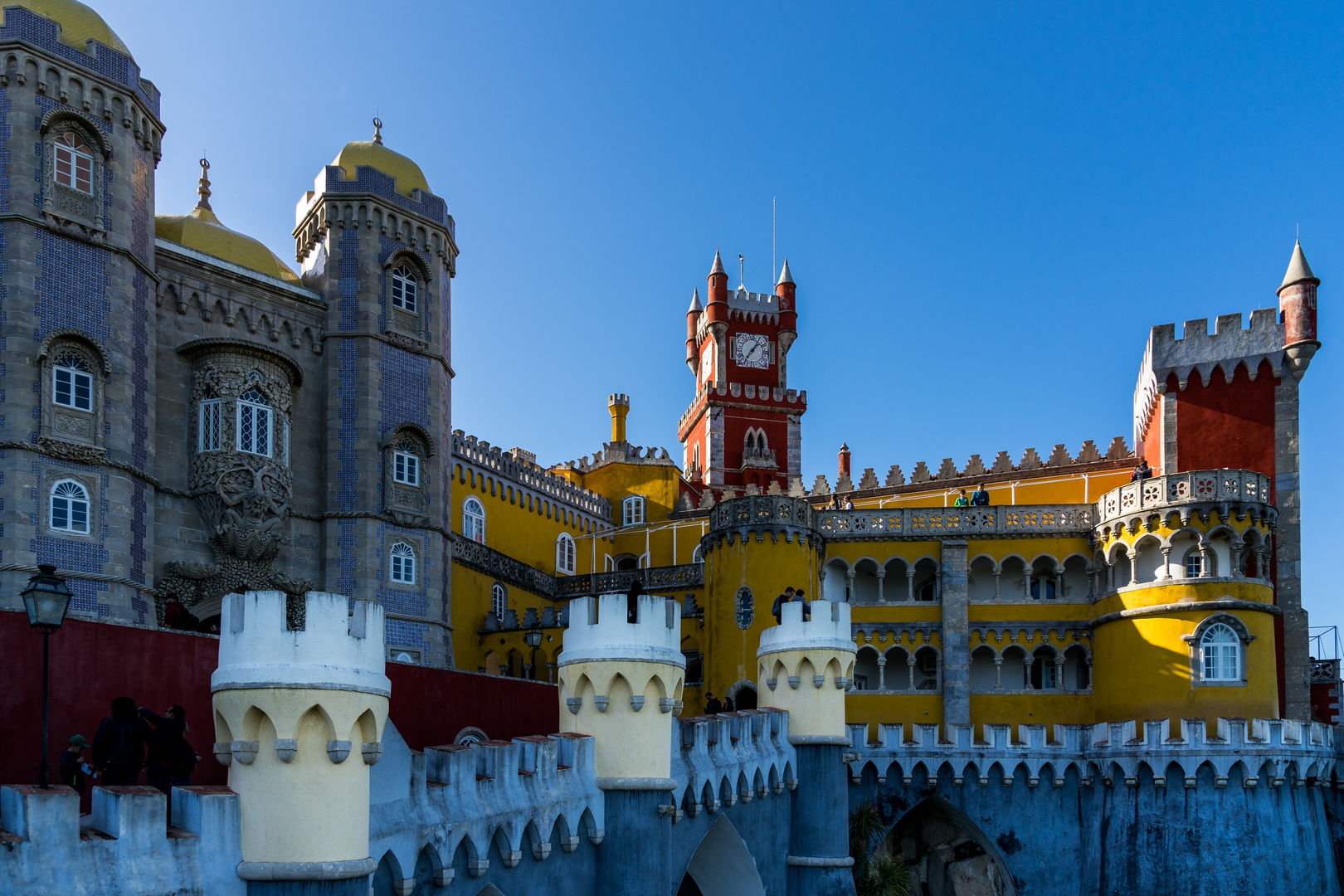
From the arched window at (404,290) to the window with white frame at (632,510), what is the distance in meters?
23.2

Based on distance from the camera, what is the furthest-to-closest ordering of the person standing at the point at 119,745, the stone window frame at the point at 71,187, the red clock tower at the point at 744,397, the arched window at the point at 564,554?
1. the red clock tower at the point at 744,397
2. the arched window at the point at 564,554
3. the stone window frame at the point at 71,187
4. the person standing at the point at 119,745

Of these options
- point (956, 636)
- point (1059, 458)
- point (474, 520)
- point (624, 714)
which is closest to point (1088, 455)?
point (1059, 458)

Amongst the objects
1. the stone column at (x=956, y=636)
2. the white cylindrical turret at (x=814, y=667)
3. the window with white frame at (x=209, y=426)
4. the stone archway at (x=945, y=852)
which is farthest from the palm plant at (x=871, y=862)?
the window with white frame at (x=209, y=426)

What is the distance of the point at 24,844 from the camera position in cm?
962

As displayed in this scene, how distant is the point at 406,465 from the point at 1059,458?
26.2m

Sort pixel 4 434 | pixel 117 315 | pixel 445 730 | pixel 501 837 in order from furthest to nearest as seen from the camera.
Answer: pixel 117 315 < pixel 4 434 < pixel 445 730 < pixel 501 837

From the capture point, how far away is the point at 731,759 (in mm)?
20328

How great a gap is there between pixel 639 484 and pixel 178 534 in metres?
29.0

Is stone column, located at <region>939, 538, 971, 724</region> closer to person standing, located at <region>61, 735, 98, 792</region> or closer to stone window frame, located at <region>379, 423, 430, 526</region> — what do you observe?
stone window frame, located at <region>379, 423, 430, 526</region>

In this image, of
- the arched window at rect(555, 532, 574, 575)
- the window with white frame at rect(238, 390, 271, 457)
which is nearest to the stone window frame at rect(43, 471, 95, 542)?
the window with white frame at rect(238, 390, 271, 457)

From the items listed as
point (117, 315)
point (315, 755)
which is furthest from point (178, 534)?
point (315, 755)

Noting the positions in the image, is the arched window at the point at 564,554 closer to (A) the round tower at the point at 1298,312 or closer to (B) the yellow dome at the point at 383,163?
(B) the yellow dome at the point at 383,163

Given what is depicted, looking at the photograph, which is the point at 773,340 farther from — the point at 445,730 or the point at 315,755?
the point at 315,755

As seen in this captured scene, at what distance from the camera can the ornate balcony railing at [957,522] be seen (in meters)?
38.4
